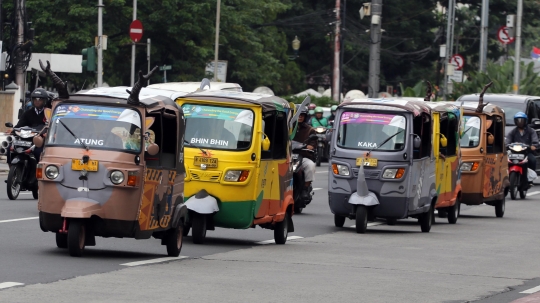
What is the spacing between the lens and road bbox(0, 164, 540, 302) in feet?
35.7

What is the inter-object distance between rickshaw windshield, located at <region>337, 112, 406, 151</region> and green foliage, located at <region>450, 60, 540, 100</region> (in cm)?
3258

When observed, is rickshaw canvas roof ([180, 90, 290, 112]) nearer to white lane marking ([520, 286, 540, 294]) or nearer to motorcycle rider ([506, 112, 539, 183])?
white lane marking ([520, 286, 540, 294])

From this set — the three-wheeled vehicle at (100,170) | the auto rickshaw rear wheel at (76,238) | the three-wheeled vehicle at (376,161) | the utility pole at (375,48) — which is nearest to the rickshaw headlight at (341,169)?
the three-wheeled vehicle at (376,161)

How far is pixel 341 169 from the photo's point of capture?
758 inches

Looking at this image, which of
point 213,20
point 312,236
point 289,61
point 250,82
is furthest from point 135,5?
point 312,236

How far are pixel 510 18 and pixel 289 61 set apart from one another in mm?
24457

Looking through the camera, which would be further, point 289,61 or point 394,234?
point 289,61

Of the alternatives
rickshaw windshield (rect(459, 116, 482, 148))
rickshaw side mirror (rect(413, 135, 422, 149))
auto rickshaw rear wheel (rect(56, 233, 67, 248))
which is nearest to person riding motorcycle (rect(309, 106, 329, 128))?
rickshaw windshield (rect(459, 116, 482, 148))

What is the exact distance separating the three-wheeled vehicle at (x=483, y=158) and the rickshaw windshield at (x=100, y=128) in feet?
38.1

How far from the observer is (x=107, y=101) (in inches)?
514

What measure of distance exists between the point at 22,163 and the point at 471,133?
8354mm

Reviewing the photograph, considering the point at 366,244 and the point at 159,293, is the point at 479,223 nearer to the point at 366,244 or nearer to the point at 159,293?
the point at 366,244

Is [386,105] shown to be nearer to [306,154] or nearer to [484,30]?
[306,154]

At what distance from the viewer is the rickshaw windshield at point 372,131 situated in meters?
19.1
